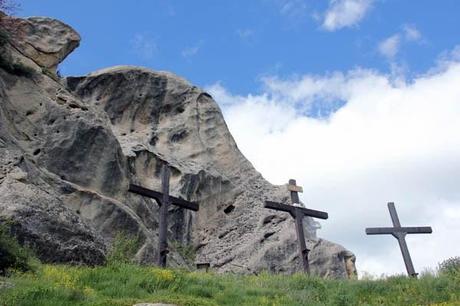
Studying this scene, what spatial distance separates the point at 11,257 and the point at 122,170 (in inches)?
611

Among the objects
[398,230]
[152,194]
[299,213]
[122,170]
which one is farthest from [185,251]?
[398,230]

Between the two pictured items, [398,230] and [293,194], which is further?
[293,194]

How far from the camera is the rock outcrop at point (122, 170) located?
1586 centimetres

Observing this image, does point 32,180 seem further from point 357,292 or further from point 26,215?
point 357,292

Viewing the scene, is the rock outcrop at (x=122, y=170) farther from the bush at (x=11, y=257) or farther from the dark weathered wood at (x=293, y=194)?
the dark weathered wood at (x=293, y=194)

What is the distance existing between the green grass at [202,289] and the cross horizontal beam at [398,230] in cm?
421

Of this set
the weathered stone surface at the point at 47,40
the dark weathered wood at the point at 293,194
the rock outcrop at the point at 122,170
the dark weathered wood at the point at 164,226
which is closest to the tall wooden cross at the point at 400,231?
the dark weathered wood at the point at 293,194

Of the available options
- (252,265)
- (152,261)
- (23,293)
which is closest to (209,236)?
(252,265)

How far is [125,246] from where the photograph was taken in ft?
72.1

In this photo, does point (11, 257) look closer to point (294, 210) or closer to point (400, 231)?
point (294, 210)

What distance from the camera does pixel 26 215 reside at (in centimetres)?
1453

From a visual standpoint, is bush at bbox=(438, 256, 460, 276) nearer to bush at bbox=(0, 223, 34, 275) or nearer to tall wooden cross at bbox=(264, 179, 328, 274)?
tall wooden cross at bbox=(264, 179, 328, 274)

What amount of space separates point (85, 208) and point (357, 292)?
43.0 ft

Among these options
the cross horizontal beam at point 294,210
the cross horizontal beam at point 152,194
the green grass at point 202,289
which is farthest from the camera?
the cross horizontal beam at point 294,210
